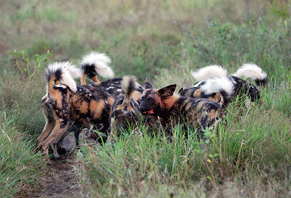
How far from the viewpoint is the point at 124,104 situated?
13.9 ft

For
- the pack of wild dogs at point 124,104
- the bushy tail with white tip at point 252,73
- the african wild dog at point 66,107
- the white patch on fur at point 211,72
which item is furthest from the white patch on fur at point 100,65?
the bushy tail with white tip at point 252,73

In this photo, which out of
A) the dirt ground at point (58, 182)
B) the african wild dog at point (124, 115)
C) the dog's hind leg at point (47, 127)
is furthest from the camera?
the dog's hind leg at point (47, 127)

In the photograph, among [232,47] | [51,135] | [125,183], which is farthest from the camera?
[232,47]

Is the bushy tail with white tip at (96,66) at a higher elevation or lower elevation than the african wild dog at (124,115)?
higher

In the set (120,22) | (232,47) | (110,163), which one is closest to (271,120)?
(110,163)

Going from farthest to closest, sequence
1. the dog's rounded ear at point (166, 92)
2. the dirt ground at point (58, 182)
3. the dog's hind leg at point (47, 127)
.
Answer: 1. the dog's hind leg at point (47, 127)
2. the dog's rounded ear at point (166, 92)
3. the dirt ground at point (58, 182)

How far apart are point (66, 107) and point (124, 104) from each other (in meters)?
0.62

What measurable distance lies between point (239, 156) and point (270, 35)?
388 cm

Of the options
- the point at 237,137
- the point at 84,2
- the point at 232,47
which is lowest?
the point at 237,137

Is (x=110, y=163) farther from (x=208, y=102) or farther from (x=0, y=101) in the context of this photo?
(x=0, y=101)

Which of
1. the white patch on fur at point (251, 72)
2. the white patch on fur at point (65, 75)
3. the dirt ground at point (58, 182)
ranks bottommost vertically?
the dirt ground at point (58, 182)

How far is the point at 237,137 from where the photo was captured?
139 inches

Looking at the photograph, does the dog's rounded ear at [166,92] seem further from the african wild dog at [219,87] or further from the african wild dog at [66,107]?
the african wild dog at [66,107]

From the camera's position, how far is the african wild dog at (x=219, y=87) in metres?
4.26
